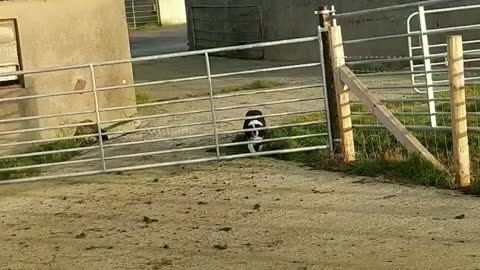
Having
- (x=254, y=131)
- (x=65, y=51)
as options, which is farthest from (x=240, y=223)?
(x=65, y=51)

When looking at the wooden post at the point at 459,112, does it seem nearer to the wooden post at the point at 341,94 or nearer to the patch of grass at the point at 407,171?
the patch of grass at the point at 407,171

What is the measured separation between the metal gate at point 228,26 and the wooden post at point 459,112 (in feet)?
46.2

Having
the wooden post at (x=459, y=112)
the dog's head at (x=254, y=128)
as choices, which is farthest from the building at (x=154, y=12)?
the wooden post at (x=459, y=112)

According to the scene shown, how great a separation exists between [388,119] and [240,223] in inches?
88.8

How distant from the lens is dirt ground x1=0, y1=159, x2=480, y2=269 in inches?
251

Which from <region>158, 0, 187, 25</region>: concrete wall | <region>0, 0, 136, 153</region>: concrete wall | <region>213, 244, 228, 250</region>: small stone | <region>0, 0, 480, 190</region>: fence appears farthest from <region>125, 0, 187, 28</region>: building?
<region>213, 244, 228, 250</region>: small stone

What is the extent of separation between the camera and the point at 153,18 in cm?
4228

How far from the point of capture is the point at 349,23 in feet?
64.9

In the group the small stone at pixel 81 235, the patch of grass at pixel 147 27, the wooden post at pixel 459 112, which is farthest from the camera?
the patch of grass at pixel 147 27

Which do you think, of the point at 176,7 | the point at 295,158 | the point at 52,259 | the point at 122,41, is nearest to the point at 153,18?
the point at 176,7

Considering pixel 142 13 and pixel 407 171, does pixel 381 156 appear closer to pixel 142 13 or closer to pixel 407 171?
pixel 407 171

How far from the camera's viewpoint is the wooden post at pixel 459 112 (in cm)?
791

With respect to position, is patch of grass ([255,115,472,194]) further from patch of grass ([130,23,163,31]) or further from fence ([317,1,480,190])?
patch of grass ([130,23,163,31])

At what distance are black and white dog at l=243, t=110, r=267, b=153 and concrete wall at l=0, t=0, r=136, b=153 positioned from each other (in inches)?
145
